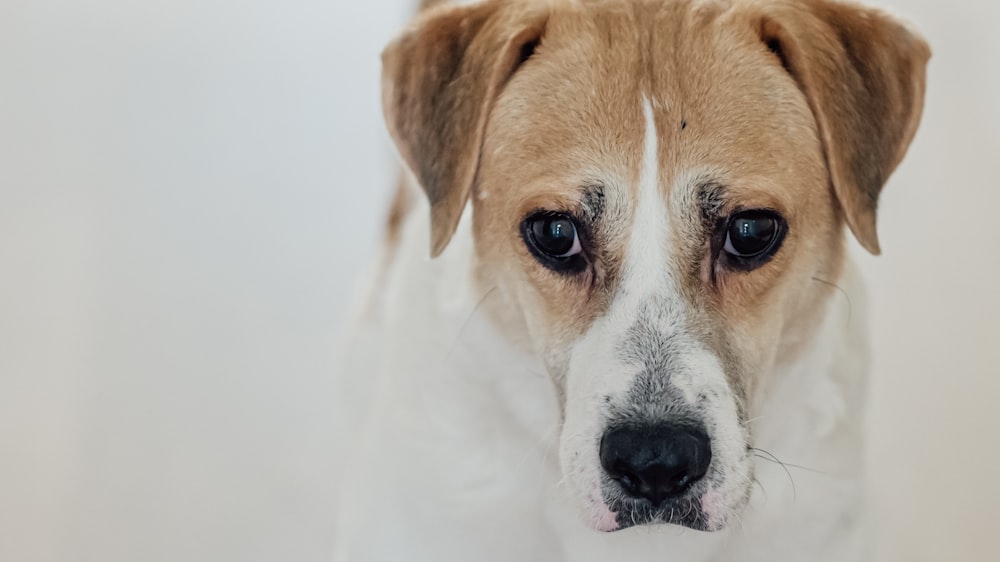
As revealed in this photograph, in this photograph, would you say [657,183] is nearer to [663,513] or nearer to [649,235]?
[649,235]

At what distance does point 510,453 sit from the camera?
208 centimetres

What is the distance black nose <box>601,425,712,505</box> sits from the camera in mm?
1639

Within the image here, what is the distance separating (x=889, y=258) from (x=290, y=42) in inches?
78.9

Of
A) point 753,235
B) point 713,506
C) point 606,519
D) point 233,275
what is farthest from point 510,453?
point 233,275

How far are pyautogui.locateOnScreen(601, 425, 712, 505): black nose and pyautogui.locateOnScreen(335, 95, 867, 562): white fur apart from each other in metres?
0.25

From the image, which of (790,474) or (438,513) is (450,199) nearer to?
(438,513)

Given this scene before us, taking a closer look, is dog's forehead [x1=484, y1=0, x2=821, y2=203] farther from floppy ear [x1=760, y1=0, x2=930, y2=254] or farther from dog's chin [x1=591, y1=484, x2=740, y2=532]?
dog's chin [x1=591, y1=484, x2=740, y2=532]

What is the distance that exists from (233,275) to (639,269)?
188 cm

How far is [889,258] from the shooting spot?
3.23 metres

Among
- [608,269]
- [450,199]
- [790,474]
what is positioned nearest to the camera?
[608,269]

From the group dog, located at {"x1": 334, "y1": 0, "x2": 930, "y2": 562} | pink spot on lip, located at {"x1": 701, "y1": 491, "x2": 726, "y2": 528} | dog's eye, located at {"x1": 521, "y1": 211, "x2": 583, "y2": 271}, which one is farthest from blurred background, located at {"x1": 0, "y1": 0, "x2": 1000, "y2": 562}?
dog's eye, located at {"x1": 521, "y1": 211, "x2": 583, "y2": 271}

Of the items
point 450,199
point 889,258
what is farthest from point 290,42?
point 450,199

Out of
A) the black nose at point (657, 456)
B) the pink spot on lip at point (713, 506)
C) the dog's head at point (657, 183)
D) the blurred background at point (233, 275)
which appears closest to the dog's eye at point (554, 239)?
the dog's head at point (657, 183)

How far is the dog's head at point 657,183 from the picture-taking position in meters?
1.70
